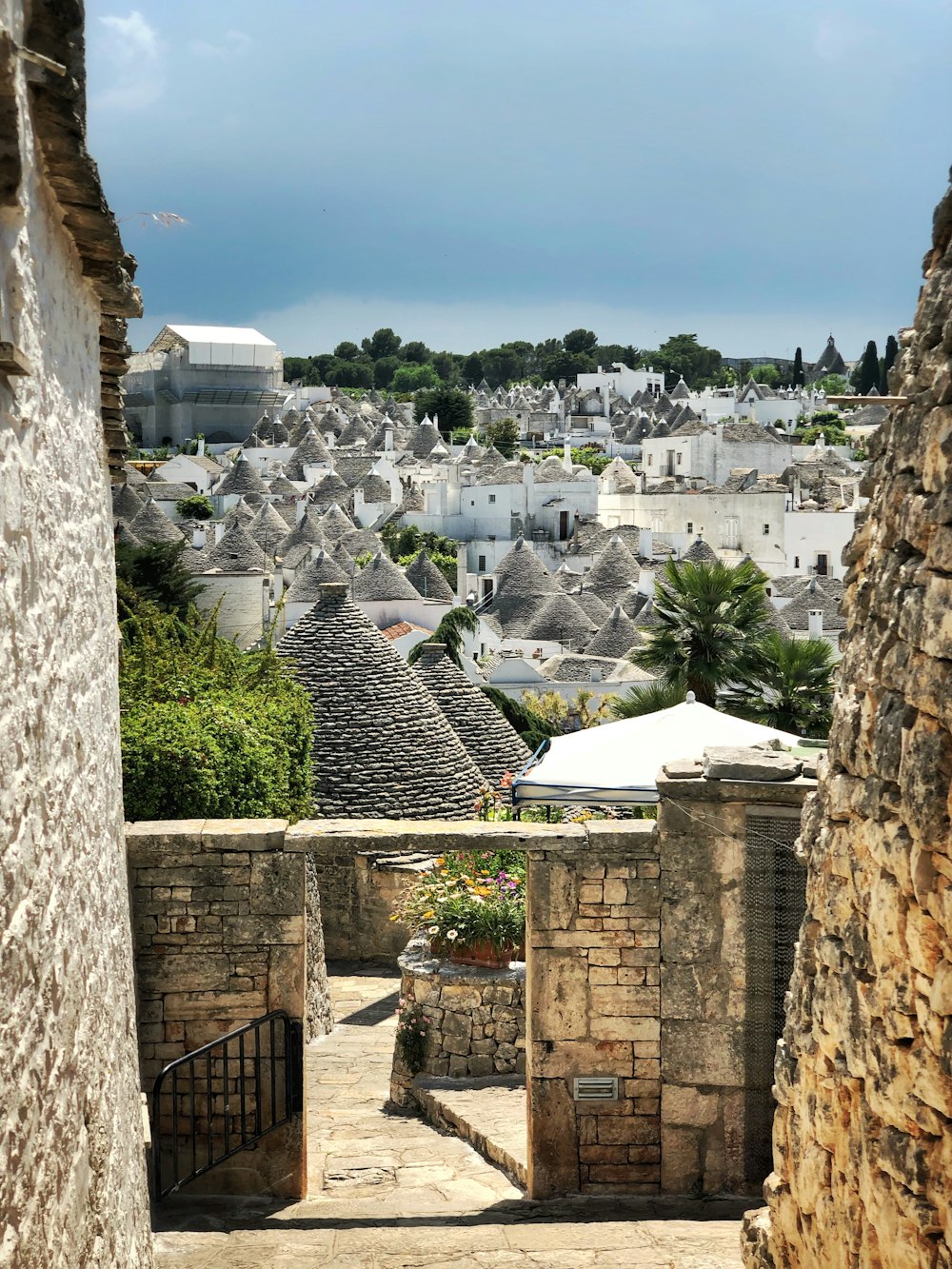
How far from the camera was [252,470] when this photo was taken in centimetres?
8469

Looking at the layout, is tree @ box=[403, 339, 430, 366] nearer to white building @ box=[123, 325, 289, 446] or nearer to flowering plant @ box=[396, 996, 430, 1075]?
white building @ box=[123, 325, 289, 446]

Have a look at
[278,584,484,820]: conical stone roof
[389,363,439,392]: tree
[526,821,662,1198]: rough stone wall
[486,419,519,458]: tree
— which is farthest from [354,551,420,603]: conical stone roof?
[389,363,439,392]: tree

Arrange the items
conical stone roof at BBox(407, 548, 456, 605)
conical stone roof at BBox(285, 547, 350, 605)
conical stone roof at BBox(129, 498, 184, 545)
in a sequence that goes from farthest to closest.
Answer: conical stone roof at BBox(407, 548, 456, 605) < conical stone roof at BBox(285, 547, 350, 605) < conical stone roof at BBox(129, 498, 184, 545)

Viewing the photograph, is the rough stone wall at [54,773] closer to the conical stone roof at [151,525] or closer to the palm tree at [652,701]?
the palm tree at [652,701]

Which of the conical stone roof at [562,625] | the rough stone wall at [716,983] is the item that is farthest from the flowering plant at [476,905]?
the conical stone roof at [562,625]

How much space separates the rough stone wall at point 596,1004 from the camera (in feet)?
32.0

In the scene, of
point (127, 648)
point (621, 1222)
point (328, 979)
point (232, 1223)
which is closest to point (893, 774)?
point (621, 1222)

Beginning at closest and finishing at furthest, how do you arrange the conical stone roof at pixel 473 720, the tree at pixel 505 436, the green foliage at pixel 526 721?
1. the conical stone roof at pixel 473 720
2. the green foliage at pixel 526 721
3. the tree at pixel 505 436

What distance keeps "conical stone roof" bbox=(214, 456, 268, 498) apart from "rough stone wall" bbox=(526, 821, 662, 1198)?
244ft

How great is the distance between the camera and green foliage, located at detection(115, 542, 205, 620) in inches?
1108

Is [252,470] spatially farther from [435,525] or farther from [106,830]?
[106,830]

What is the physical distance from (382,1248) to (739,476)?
248 ft

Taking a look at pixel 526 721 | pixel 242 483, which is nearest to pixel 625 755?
pixel 526 721

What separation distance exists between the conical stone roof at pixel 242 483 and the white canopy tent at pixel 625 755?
70900mm
